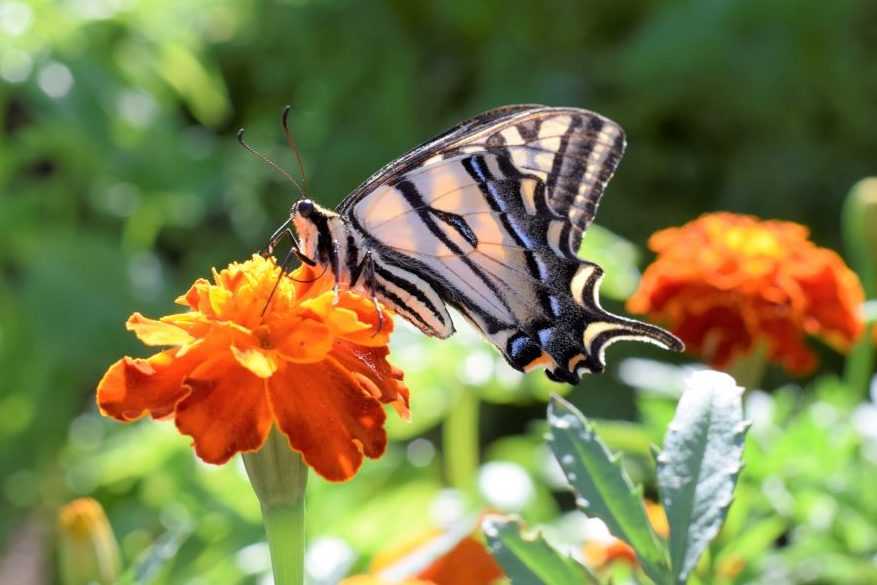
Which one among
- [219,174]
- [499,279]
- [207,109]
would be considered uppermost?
[207,109]

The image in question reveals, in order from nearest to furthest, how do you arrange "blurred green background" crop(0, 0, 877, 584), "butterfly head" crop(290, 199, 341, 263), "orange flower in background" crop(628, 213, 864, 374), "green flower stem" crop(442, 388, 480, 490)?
"butterfly head" crop(290, 199, 341, 263)
"orange flower in background" crop(628, 213, 864, 374)
"green flower stem" crop(442, 388, 480, 490)
"blurred green background" crop(0, 0, 877, 584)

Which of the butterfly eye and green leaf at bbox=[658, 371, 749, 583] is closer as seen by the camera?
green leaf at bbox=[658, 371, 749, 583]

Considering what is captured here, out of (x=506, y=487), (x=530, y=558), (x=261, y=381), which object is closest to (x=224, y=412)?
(x=261, y=381)

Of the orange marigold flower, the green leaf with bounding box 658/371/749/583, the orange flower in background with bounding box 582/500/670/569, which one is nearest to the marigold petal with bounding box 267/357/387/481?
the orange marigold flower

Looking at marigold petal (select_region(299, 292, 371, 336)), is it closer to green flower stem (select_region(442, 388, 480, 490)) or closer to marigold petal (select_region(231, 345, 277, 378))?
marigold petal (select_region(231, 345, 277, 378))

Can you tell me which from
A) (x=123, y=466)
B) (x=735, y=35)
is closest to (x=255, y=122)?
(x=735, y=35)

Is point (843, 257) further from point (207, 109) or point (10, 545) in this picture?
point (10, 545)

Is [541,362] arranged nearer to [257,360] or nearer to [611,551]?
[611,551]
